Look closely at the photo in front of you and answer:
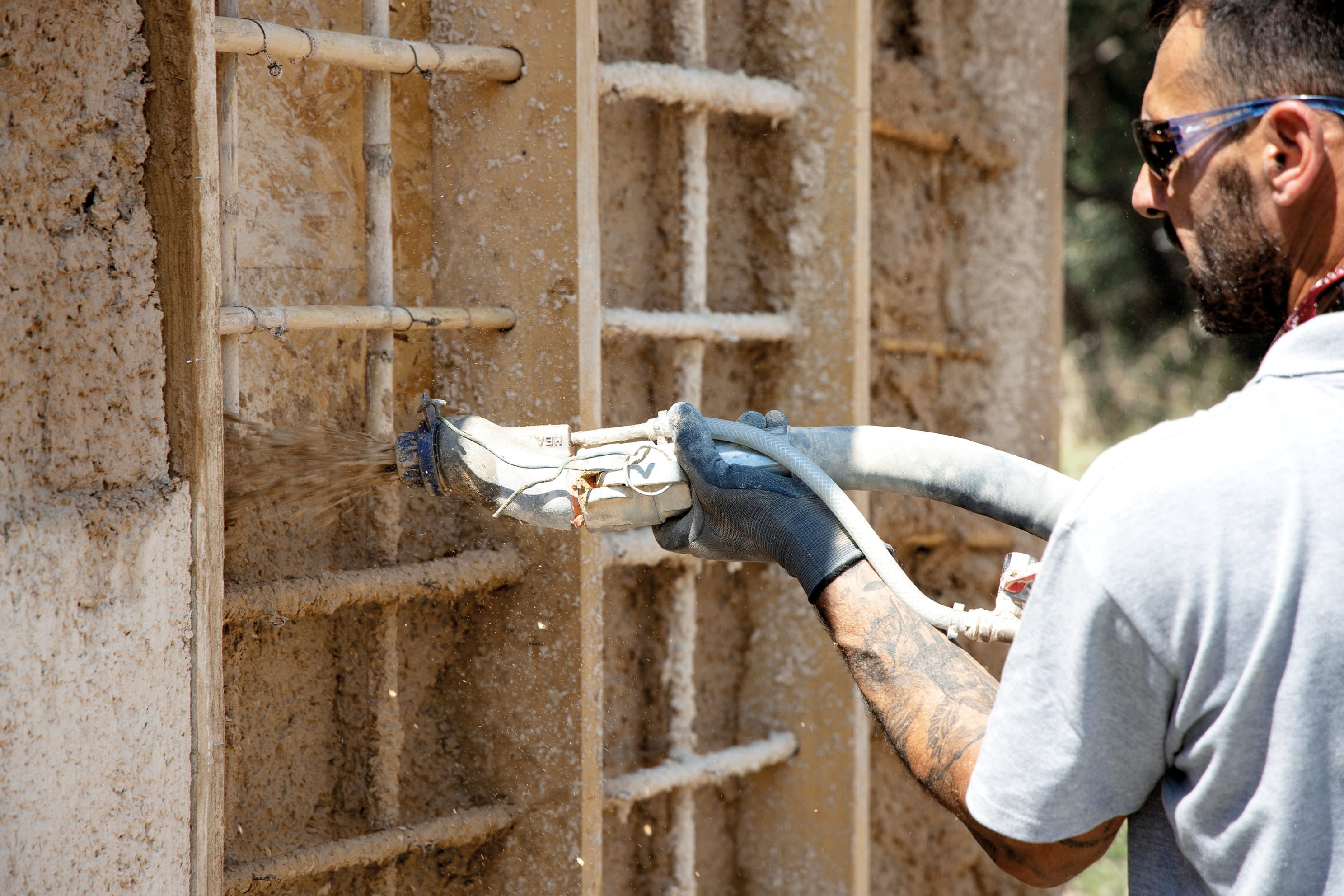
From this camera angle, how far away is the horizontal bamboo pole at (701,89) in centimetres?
202

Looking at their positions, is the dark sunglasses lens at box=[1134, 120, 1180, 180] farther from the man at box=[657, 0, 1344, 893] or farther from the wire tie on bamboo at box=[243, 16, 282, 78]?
the wire tie on bamboo at box=[243, 16, 282, 78]

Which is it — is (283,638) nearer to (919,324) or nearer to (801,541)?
(801,541)

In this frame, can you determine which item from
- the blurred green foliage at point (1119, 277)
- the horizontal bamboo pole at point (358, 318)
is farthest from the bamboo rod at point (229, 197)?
the blurred green foliage at point (1119, 277)

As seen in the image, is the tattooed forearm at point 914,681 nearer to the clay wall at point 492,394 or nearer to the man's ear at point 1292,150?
the man's ear at point 1292,150

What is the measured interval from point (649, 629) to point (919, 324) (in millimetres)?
1018

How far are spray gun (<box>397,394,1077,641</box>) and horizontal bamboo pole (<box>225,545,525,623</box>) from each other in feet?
0.85

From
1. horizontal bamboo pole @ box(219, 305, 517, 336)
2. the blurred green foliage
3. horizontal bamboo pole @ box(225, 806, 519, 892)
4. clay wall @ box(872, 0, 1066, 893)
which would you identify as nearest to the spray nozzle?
horizontal bamboo pole @ box(219, 305, 517, 336)

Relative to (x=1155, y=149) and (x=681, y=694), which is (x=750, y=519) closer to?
(x=1155, y=149)

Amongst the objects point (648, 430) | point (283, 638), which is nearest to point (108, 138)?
point (648, 430)

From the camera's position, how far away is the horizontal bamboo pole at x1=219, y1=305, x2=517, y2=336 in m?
1.53

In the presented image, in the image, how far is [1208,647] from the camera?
0.89 meters

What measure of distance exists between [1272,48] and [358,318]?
117cm

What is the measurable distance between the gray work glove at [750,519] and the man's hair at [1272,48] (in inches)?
23.3

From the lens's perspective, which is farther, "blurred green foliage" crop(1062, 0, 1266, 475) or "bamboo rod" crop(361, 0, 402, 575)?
"blurred green foliage" crop(1062, 0, 1266, 475)
